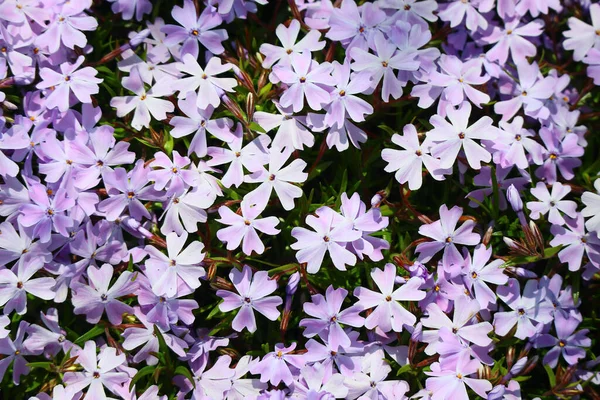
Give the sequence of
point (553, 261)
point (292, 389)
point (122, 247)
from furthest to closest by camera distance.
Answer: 1. point (553, 261)
2. point (122, 247)
3. point (292, 389)

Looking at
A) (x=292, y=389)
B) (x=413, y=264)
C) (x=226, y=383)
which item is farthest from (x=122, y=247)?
(x=413, y=264)

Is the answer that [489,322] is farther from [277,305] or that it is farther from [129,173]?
[129,173]

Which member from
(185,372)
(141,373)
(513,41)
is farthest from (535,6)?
(141,373)

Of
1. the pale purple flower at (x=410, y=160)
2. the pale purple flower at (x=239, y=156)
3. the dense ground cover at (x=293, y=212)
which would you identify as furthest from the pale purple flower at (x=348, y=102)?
the pale purple flower at (x=239, y=156)

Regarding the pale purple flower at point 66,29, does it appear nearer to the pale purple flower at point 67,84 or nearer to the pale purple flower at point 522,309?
the pale purple flower at point 67,84

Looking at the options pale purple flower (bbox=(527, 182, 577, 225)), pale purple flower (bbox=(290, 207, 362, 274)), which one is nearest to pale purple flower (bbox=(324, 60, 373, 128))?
pale purple flower (bbox=(290, 207, 362, 274))

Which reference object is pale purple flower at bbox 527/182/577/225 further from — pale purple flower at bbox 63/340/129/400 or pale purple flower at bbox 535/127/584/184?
pale purple flower at bbox 63/340/129/400
